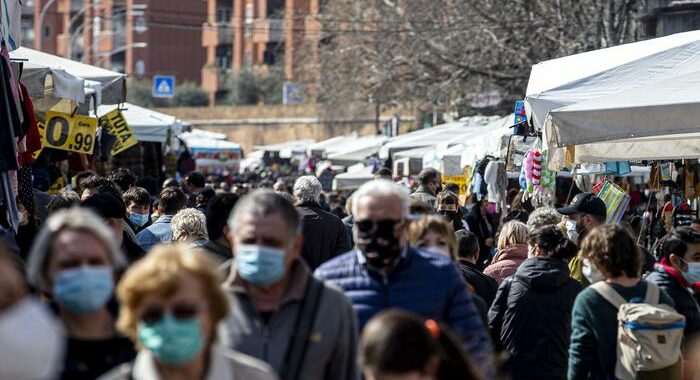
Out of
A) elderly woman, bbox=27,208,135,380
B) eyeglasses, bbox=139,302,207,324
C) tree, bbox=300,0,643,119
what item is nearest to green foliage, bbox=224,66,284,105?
tree, bbox=300,0,643,119

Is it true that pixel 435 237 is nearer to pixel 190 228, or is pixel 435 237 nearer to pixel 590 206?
pixel 190 228

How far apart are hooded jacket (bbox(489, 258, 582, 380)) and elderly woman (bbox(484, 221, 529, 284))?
1346 mm

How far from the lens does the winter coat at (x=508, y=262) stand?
32.8ft

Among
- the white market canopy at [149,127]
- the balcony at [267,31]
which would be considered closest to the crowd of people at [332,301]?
the white market canopy at [149,127]

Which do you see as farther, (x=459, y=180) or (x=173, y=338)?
(x=459, y=180)

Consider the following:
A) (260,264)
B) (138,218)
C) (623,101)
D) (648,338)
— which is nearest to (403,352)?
(260,264)

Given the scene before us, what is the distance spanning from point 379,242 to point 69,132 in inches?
371

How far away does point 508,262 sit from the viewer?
1003cm

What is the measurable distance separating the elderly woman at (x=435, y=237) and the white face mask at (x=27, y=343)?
3.36 meters

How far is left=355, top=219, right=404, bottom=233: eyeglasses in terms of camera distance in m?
5.87

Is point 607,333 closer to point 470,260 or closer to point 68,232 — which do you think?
point 470,260

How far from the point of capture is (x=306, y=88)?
1887 inches

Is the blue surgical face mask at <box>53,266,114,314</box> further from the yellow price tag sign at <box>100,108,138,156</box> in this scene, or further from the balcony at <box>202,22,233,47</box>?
the balcony at <box>202,22,233,47</box>

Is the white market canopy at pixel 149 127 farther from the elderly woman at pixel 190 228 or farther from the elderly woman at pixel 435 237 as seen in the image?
the elderly woman at pixel 435 237
